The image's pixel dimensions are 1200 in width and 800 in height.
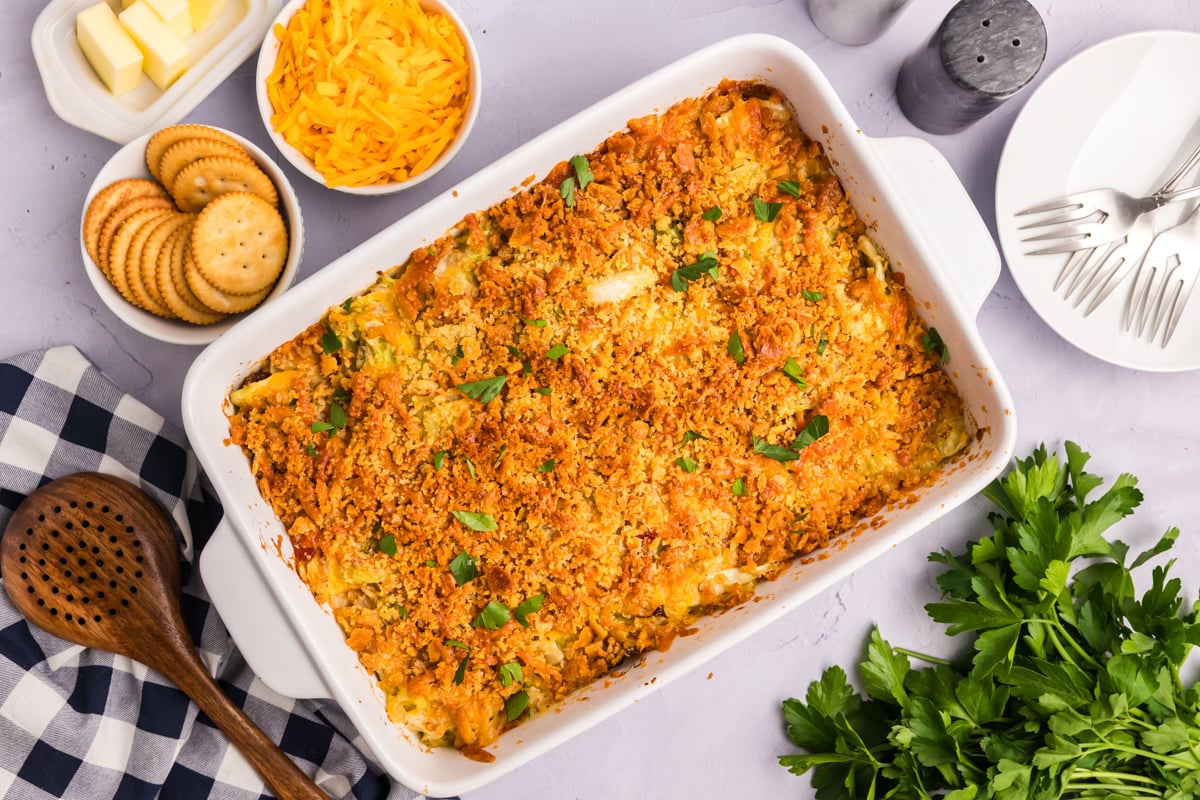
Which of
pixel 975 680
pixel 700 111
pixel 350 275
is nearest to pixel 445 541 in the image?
pixel 350 275

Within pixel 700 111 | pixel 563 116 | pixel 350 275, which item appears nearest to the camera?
pixel 350 275

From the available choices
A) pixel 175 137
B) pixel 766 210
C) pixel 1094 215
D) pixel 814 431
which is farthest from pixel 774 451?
pixel 175 137

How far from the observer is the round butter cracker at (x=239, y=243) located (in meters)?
2.11

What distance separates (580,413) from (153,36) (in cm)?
134

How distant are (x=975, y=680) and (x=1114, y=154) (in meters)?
1.41

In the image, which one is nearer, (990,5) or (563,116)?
(990,5)

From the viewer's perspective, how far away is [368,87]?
2174mm

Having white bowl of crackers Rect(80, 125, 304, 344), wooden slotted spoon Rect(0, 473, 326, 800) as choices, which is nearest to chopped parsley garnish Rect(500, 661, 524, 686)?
wooden slotted spoon Rect(0, 473, 326, 800)

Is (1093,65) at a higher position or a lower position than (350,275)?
higher

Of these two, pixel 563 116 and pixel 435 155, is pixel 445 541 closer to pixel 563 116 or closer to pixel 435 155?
pixel 435 155

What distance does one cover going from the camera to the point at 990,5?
2.18 metres

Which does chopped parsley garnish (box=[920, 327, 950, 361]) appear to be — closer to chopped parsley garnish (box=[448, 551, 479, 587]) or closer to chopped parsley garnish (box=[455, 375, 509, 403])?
chopped parsley garnish (box=[455, 375, 509, 403])

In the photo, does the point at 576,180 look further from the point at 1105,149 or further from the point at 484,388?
the point at 1105,149

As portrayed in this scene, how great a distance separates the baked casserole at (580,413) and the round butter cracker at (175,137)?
1.73 ft
